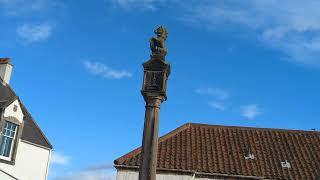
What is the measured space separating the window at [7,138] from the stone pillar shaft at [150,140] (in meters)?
15.4

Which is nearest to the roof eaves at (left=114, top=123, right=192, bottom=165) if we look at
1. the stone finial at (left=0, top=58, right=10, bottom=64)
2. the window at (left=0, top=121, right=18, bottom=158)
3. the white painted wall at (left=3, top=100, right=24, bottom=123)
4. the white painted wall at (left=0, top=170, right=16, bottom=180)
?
the white painted wall at (left=0, top=170, right=16, bottom=180)

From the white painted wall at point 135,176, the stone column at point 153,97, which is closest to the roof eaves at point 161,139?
the white painted wall at point 135,176

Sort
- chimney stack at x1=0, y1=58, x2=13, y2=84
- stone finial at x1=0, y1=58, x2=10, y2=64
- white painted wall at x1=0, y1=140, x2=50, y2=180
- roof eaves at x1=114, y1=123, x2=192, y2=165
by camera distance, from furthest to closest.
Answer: stone finial at x1=0, y1=58, x2=10, y2=64 → chimney stack at x1=0, y1=58, x2=13, y2=84 → white painted wall at x1=0, y1=140, x2=50, y2=180 → roof eaves at x1=114, y1=123, x2=192, y2=165

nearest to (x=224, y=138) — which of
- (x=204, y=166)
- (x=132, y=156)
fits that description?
(x=204, y=166)

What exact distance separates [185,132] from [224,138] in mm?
2261

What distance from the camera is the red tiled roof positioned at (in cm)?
2128

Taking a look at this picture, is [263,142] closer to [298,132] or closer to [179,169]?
[298,132]

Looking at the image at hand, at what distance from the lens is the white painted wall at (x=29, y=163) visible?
76.6ft

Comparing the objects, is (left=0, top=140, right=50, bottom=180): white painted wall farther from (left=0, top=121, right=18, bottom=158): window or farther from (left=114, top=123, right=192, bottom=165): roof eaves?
(left=114, top=123, right=192, bottom=165): roof eaves

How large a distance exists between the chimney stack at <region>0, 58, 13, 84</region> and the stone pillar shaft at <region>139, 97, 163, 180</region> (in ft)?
60.0

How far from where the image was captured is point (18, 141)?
23688mm

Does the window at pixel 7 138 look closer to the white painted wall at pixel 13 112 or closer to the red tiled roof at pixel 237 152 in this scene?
the white painted wall at pixel 13 112

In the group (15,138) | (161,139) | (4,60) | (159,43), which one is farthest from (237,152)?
(4,60)

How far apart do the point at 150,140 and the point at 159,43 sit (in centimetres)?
234
